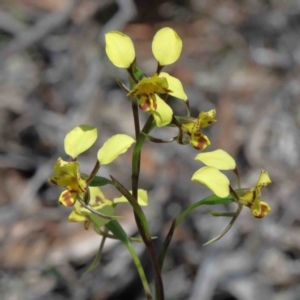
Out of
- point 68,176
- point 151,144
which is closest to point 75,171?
point 68,176

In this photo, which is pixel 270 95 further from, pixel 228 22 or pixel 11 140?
pixel 11 140

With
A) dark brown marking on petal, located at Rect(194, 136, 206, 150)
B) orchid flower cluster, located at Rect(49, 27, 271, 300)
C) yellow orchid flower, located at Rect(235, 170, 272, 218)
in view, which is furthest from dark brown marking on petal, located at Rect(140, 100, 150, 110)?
yellow orchid flower, located at Rect(235, 170, 272, 218)

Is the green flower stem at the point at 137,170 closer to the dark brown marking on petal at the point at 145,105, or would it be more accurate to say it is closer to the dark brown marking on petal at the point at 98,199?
the dark brown marking on petal at the point at 145,105

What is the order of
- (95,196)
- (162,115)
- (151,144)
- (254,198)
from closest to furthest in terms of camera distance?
(162,115) < (254,198) < (95,196) < (151,144)

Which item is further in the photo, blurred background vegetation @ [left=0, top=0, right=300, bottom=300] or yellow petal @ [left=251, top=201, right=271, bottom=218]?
blurred background vegetation @ [left=0, top=0, right=300, bottom=300]

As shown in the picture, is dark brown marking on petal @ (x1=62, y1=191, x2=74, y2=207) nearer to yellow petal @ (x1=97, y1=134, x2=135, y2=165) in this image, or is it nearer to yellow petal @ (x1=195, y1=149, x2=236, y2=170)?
yellow petal @ (x1=97, y1=134, x2=135, y2=165)

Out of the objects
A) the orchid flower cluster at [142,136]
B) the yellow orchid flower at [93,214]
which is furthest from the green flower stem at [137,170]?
the yellow orchid flower at [93,214]

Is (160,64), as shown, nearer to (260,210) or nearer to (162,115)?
(162,115)
